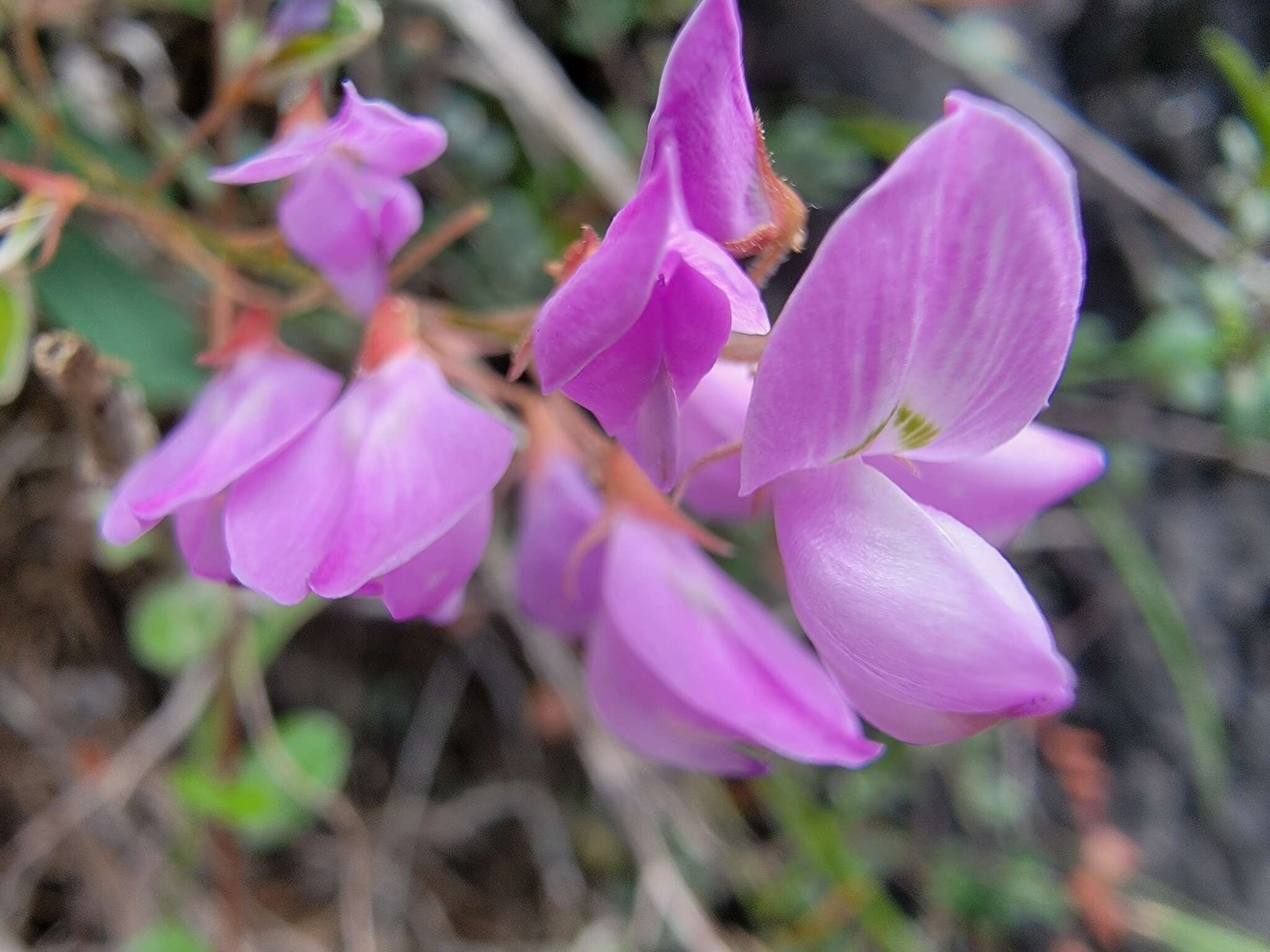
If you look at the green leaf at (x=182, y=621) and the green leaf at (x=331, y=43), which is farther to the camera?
the green leaf at (x=182, y=621)

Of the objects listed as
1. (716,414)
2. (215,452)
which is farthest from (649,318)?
(215,452)

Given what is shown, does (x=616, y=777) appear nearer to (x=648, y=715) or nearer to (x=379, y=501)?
(x=648, y=715)

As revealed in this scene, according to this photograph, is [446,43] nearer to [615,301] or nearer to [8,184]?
[8,184]

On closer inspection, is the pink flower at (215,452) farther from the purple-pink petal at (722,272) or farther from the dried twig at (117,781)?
the dried twig at (117,781)

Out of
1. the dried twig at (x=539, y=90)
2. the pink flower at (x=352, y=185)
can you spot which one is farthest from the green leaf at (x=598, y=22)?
the pink flower at (x=352, y=185)

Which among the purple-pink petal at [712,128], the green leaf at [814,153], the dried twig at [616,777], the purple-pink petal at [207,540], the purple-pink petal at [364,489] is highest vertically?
the purple-pink petal at [712,128]

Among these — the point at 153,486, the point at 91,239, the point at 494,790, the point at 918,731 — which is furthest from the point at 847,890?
the point at 91,239
